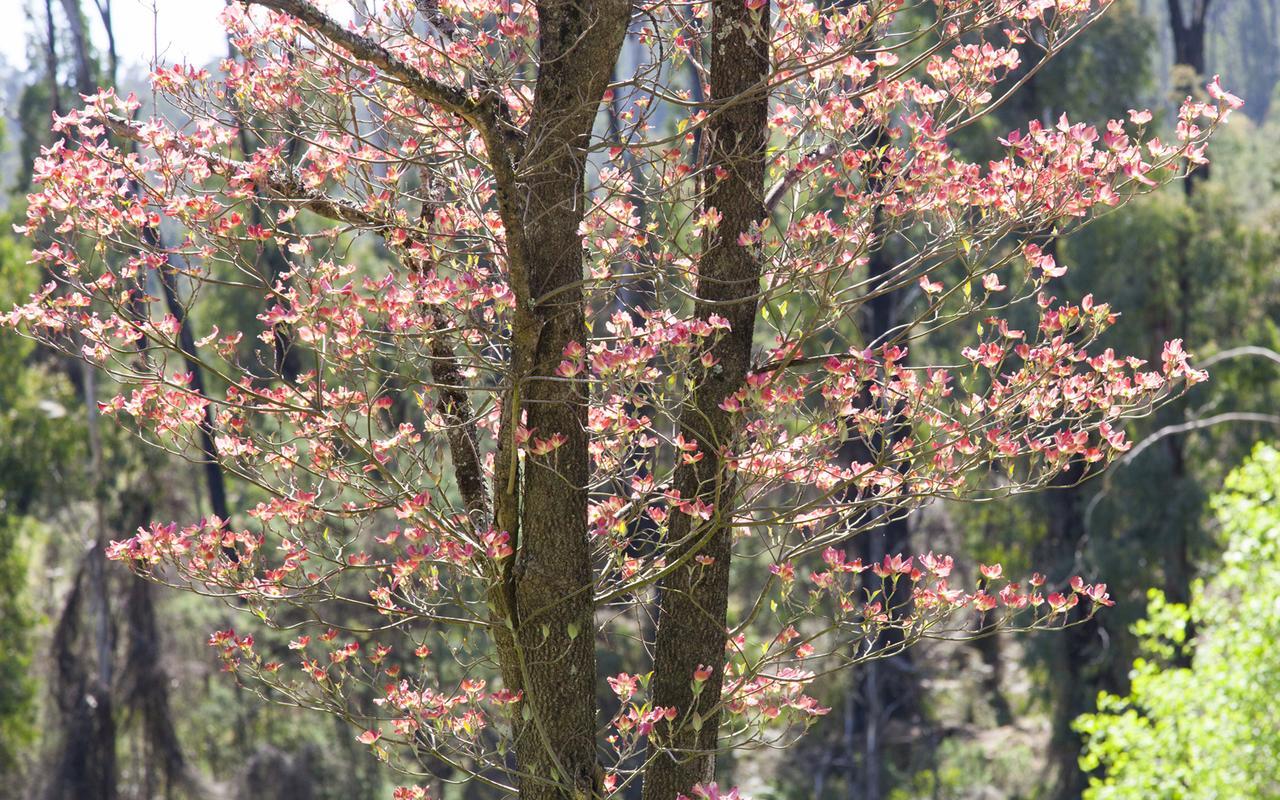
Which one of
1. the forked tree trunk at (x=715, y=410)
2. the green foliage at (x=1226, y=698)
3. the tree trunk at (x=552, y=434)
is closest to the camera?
the tree trunk at (x=552, y=434)

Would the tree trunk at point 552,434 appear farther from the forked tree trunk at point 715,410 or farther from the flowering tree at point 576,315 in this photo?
the forked tree trunk at point 715,410

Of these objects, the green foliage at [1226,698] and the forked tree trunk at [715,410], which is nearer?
the forked tree trunk at [715,410]

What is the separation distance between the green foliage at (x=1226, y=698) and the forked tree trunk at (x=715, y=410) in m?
4.67

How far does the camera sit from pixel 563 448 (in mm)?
3051

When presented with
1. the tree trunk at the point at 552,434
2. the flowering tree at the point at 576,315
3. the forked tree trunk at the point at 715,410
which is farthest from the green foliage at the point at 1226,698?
the tree trunk at the point at 552,434

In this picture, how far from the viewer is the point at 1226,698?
6977 millimetres

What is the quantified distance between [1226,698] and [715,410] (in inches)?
199

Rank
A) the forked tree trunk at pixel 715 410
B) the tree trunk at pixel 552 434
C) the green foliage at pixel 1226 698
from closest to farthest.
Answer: the tree trunk at pixel 552 434 < the forked tree trunk at pixel 715 410 < the green foliage at pixel 1226 698

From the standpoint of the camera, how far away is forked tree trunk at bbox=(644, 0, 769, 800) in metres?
3.14

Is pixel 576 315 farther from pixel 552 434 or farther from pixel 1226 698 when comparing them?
pixel 1226 698

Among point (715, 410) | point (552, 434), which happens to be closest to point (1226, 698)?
point (715, 410)

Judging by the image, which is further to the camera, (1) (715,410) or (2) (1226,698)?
(2) (1226,698)

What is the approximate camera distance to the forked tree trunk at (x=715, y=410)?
3141mm

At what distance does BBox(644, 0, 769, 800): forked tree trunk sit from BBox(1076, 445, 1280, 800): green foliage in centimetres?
467
